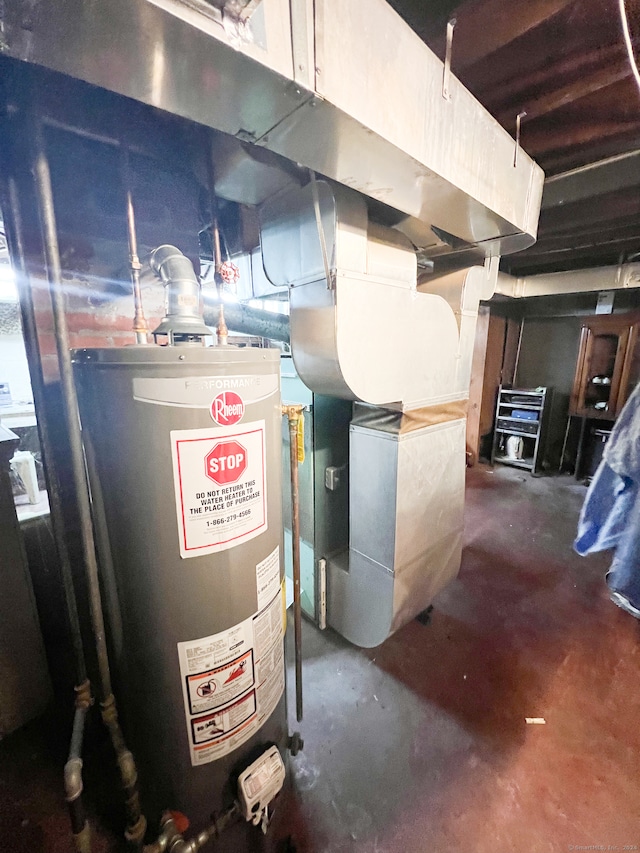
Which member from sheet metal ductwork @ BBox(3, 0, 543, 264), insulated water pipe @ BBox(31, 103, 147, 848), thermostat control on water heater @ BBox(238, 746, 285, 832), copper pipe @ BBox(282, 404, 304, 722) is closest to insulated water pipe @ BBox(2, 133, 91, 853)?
insulated water pipe @ BBox(31, 103, 147, 848)

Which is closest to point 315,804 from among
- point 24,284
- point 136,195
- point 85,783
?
point 85,783

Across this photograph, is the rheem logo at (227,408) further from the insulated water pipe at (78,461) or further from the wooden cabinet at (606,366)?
the wooden cabinet at (606,366)

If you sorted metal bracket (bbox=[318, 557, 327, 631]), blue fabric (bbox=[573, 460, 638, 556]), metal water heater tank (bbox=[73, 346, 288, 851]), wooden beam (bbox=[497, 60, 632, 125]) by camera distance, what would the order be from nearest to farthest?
metal water heater tank (bbox=[73, 346, 288, 851]), wooden beam (bbox=[497, 60, 632, 125]), metal bracket (bbox=[318, 557, 327, 631]), blue fabric (bbox=[573, 460, 638, 556])

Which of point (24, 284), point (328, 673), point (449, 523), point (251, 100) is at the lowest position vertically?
point (328, 673)

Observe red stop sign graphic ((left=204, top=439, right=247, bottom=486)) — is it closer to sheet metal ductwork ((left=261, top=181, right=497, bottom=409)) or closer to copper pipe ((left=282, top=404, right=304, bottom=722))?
copper pipe ((left=282, top=404, right=304, bottom=722))

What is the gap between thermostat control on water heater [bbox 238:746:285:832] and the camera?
3.12 ft

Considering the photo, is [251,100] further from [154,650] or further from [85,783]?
[85,783]

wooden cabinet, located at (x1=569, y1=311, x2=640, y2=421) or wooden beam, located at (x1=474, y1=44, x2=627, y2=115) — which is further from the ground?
wooden beam, located at (x1=474, y1=44, x2=627, y2=115)

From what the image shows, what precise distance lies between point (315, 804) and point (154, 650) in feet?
3.17

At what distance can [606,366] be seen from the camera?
4.11m

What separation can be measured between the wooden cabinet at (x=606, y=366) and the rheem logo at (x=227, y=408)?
15.1ft

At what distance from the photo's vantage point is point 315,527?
6.21ft

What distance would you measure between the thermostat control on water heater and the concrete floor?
0.35 m

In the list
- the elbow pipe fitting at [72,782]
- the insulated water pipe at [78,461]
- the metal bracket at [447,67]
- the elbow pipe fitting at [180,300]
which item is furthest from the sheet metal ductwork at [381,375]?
the elbow pipe fitting at [72,782]
